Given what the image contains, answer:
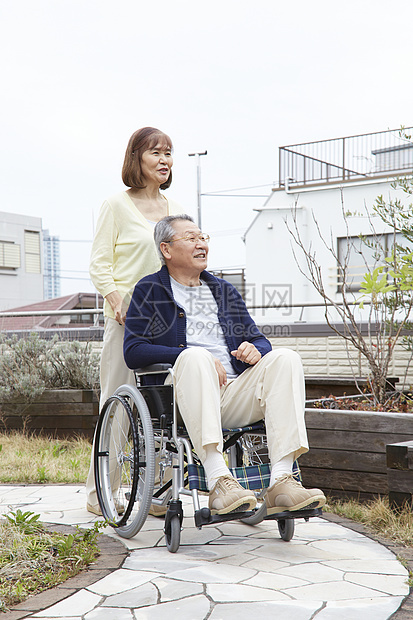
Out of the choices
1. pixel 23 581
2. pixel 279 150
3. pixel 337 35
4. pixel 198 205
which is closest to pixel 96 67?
pixel 337 35

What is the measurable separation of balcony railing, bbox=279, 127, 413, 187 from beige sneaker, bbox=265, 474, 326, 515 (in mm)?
12289

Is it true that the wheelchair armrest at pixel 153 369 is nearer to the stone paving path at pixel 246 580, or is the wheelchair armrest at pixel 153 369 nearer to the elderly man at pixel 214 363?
the elderly man at pixel 214 363

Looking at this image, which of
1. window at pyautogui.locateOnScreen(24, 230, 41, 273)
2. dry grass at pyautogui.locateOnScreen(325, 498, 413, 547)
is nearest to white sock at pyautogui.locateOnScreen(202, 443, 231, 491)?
dry grass at pyautogui.locateOnScreen(325, 498, 413, 547)

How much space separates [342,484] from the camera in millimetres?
2914

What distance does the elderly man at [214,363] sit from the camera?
216 centimetres

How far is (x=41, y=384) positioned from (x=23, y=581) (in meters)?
3.11

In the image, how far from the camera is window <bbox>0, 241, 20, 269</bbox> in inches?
1048

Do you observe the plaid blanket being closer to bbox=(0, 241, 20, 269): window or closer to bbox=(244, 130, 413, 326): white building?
bbox=(244, 130, 413, 326): white building

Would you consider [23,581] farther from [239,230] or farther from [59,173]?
[239,230]

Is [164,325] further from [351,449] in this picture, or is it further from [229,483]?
[351,449]

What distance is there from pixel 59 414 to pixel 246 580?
3.09 metres

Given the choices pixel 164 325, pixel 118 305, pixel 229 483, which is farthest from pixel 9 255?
pixel 229 483

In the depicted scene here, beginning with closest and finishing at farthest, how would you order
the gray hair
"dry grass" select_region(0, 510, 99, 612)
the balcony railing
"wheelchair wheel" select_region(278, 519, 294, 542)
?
"dry grass" select_region(0, 510, 99, 612)
"wheelchair wheel" select_region(278, 519, 294, 542)
the gray hair
the balcony railing

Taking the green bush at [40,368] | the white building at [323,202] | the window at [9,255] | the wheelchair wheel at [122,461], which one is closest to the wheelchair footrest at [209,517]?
the wheelchair wheel at [122,461]
